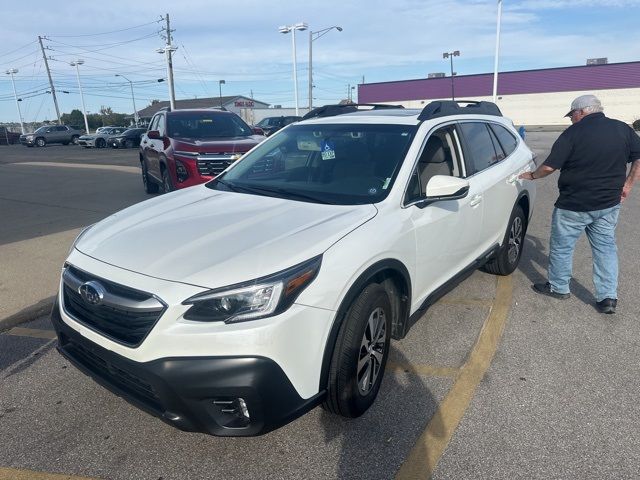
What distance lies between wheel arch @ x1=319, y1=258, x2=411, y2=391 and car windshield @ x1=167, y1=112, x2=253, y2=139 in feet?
21.9

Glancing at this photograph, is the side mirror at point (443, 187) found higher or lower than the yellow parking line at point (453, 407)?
higher

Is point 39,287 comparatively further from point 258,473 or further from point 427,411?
point 427,411

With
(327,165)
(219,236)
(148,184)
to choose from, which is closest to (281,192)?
(327,165)

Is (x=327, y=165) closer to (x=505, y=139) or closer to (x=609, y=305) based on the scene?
(x=505, y=139)

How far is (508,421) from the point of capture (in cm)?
296

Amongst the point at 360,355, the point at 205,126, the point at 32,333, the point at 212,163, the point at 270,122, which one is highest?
the point at 205,126

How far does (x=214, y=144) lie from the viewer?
8312mm

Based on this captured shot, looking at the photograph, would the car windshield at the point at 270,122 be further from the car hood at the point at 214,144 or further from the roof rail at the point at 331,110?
the roof rail at the point at 331,110

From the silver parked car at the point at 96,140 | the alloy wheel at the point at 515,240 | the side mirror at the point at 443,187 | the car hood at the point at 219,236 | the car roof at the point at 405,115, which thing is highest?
the car roof at the point at 405,115

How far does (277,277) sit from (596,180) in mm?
3289

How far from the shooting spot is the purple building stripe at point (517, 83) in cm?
5425

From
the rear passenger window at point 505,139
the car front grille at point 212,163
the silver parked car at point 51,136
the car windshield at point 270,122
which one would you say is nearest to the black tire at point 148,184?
the car front grille at point 212,163

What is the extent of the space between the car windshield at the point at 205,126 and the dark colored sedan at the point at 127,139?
25.8 metres

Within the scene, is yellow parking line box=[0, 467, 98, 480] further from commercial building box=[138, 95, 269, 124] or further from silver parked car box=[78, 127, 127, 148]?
commercial building box=[138, 95, 269, 124]
